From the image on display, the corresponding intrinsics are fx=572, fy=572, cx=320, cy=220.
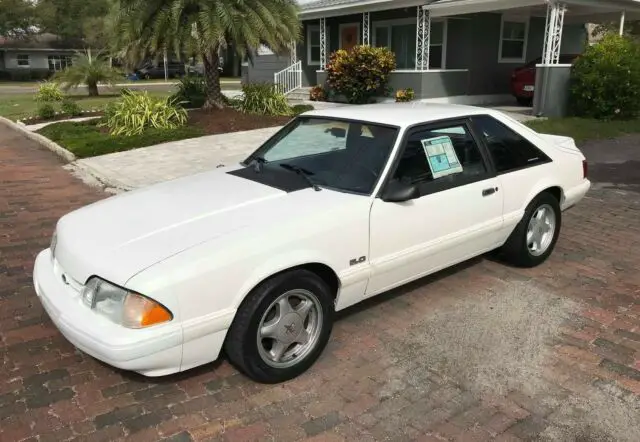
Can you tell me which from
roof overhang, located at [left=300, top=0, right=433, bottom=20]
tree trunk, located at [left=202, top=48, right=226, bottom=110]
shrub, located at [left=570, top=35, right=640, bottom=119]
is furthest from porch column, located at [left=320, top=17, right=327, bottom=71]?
shrub, located at [left=570, top=35, right=640, bottom=119]

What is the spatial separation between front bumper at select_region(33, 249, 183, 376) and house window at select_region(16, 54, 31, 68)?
61097mm

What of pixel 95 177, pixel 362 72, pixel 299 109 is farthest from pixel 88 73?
pixel 95 177

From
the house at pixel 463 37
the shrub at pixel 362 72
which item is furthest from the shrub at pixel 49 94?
the shrub at pixel 362 72

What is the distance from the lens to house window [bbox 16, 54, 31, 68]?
181 feet

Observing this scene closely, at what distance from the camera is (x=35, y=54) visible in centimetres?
5575

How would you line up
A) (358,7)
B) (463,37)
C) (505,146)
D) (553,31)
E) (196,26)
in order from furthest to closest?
1. (358,7)
2. (463,37)
3. (553,31)
4. (196,26)
5. (505,146)

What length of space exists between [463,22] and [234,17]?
8398 millimetres

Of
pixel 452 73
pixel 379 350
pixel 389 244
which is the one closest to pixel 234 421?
pixel 379 350

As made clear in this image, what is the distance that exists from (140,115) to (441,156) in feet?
32.9

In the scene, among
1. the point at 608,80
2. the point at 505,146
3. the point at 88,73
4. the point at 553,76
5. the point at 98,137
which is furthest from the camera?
the point at 88,73

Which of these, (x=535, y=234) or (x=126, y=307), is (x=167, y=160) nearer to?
(x=535, y=234)

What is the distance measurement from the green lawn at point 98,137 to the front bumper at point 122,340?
8.11 metres

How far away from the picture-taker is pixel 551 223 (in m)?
5.11

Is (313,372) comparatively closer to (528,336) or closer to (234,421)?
(234,421)
